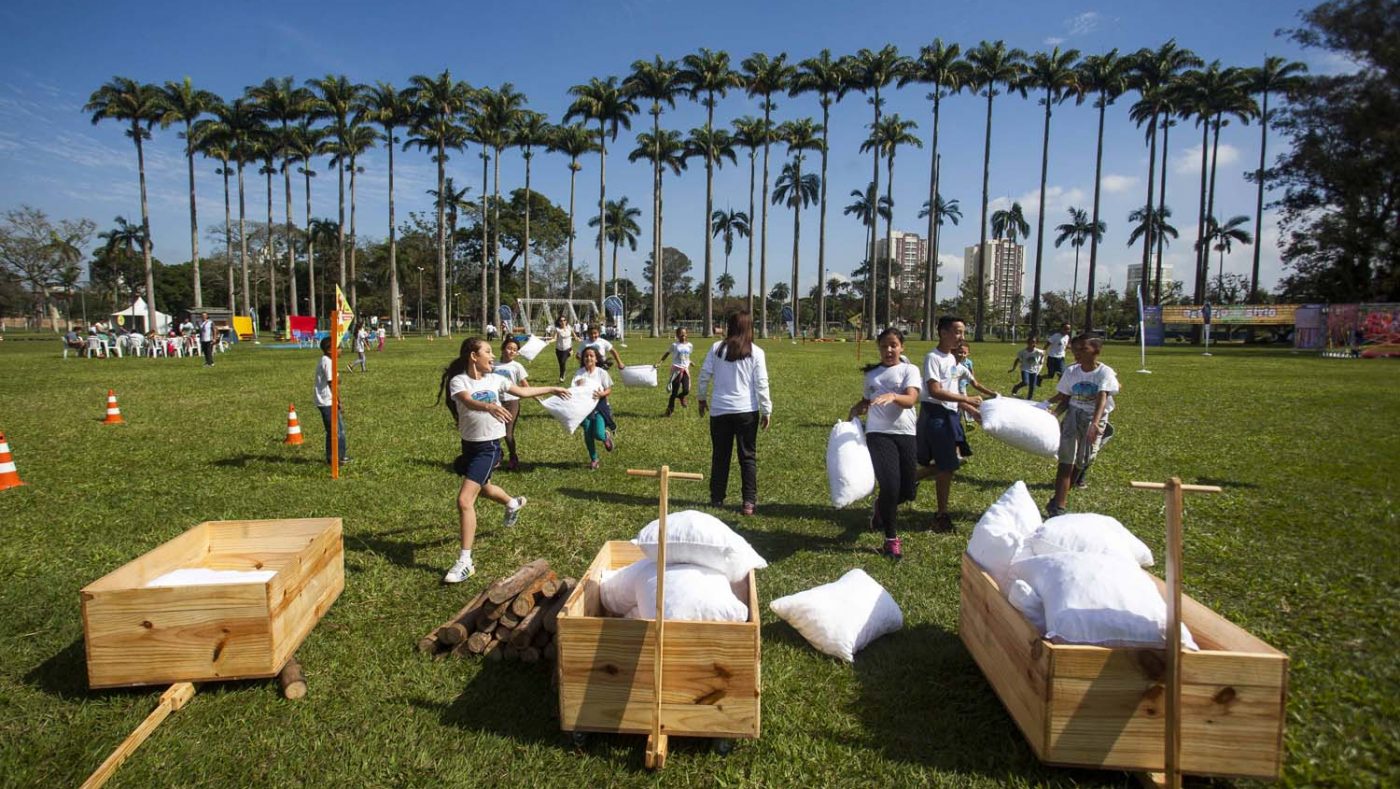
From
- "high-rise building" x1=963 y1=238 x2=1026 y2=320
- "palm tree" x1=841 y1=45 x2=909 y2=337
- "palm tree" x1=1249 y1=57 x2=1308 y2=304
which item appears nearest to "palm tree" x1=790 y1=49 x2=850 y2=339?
"palm tree" x1=841 y1=45 x2=909 y2=337

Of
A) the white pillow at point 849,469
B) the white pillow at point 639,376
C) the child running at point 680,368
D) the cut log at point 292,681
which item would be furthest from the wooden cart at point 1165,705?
the child running at point 680,368

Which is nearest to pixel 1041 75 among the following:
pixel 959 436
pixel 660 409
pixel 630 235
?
pixel 630 235

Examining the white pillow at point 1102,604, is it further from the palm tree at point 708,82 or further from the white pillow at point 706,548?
the palm tree at point 708,82

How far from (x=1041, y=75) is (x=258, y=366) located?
56.5 meters

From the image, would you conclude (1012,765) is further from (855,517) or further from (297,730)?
(855,517)

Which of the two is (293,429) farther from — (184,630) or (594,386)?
(184,630)

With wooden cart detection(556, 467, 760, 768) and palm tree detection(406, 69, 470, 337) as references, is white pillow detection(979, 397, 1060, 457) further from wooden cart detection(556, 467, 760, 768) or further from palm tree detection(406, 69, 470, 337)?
palm tree detection(406, 69, 470, 337)

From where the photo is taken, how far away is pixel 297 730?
3113 millimetres

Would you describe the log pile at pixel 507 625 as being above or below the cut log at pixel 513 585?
below

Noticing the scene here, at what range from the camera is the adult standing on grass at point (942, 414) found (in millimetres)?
5727

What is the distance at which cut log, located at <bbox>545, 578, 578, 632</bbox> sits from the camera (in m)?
3.75

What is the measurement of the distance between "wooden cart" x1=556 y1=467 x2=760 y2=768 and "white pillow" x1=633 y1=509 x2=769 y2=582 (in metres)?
0.53

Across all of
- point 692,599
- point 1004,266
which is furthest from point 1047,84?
point 1004,266

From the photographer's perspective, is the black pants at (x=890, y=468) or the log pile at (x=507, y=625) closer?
the log pile at (x=507, y=625)
